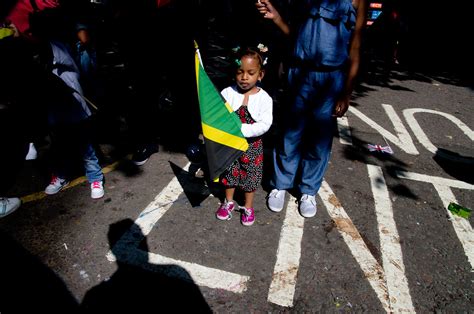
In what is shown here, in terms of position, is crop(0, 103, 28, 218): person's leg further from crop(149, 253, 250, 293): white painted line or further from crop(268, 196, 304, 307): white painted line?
crop(268, 196, 304, 307): white painted line

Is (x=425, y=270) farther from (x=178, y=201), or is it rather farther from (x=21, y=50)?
(x=21, y=50)

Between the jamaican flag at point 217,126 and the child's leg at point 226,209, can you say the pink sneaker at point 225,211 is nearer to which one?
the child's leg at point 226,209

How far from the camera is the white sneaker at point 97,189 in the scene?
3.21m

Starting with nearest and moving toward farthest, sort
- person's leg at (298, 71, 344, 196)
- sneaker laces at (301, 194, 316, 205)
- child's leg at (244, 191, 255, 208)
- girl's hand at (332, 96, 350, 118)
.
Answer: person's leg at (298, 71, 344, 196)
girl's hand at (332, 96, 350, 118)
child's leg at (244, 191, 255, 208)
sneaker laces at (301, 194, 316, 205)

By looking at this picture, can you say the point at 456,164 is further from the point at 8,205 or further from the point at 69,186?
the point at 8,205

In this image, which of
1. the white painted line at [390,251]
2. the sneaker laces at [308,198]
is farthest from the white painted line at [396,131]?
the sneaker laces at [308,198]

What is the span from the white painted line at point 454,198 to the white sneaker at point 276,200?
174cm

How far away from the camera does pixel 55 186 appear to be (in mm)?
3250

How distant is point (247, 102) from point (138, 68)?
1777 mm

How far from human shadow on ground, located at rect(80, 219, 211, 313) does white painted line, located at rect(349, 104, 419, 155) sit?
12.6 ft

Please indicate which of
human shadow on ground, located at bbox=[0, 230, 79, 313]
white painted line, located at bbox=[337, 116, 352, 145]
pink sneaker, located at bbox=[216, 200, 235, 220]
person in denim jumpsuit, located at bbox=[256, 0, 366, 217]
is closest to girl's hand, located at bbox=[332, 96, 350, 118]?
person in denim jumpsuit, located at bbox=[256, 0, 366, 217]

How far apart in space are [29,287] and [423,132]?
18.9ft

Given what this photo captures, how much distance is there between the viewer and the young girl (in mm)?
2445

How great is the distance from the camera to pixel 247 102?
8.38 ft
